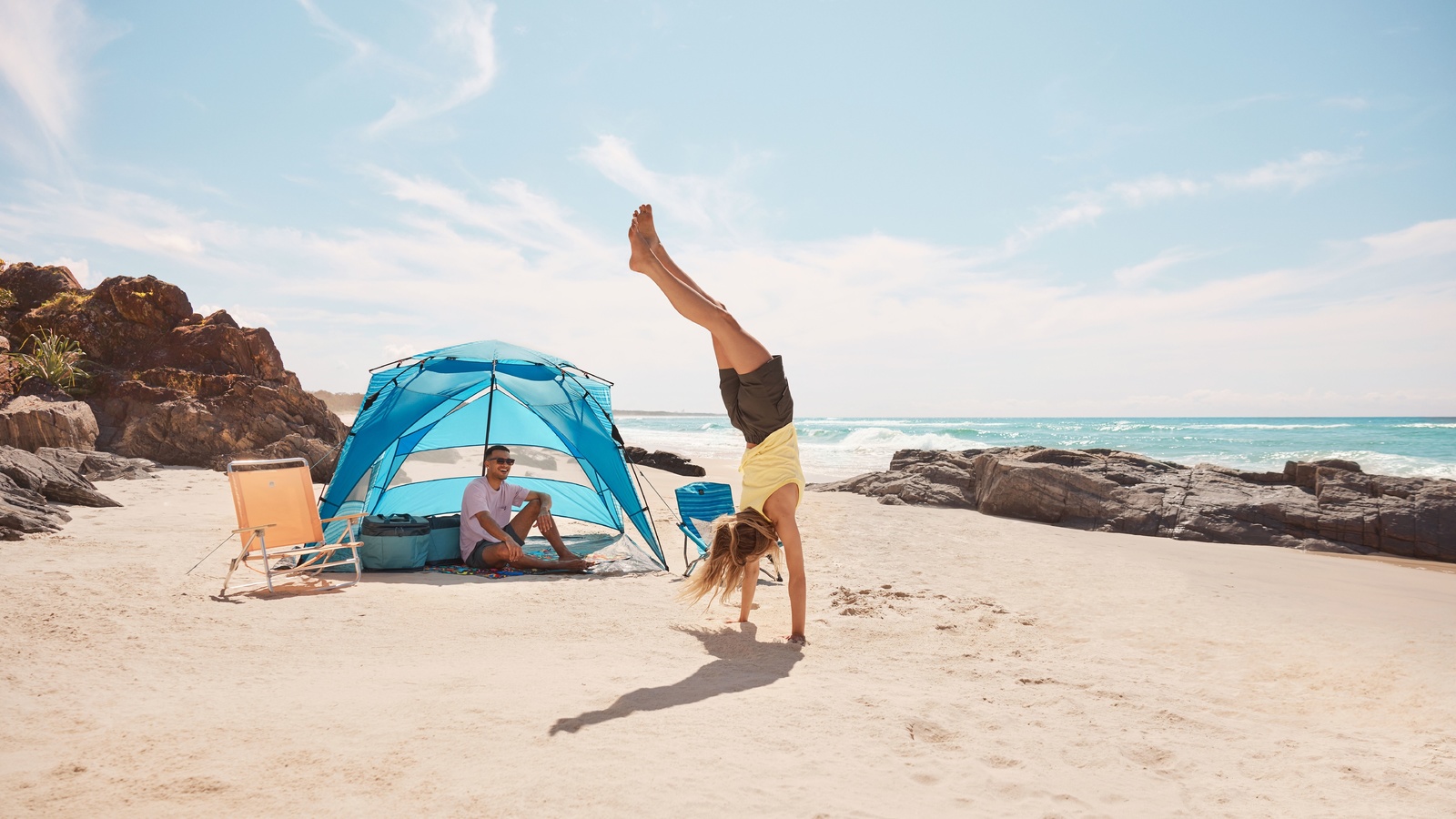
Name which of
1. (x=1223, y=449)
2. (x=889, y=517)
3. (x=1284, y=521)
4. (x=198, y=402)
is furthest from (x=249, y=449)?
(x=1223, y=449)

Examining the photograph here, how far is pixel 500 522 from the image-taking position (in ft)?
22.1

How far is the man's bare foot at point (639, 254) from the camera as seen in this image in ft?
13.4

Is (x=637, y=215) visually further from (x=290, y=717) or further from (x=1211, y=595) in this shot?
(x=1211, y=595)

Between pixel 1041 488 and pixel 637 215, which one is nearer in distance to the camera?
pixel 637 215

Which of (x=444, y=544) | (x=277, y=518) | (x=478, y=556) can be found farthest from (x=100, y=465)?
(x=478, y=556)

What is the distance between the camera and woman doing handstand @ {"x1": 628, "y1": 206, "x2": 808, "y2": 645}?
4.05 metres

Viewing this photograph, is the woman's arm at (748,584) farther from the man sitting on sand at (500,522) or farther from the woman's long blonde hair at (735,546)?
the man sitting on sand at (500,522)

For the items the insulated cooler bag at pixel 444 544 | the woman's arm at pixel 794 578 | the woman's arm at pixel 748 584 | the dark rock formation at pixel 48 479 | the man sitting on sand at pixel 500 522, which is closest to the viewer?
the woman's arm at pixel 794 578

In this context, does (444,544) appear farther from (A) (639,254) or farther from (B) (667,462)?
(B) (667,462)

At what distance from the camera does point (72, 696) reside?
2873 mm

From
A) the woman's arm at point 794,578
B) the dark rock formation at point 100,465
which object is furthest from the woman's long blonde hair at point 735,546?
the dark rock formation at point 100,465

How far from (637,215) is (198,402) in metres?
11.7

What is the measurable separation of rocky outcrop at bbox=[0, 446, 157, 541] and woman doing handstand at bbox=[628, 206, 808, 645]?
5593 mm

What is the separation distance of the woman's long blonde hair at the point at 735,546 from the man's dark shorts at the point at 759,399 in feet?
1.54
